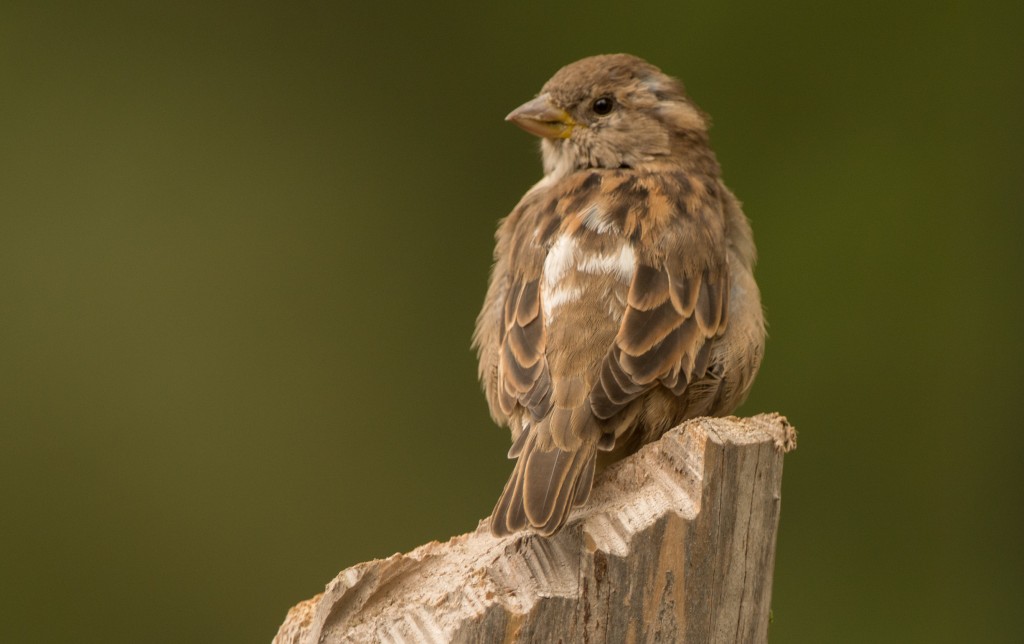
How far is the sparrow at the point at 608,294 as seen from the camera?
2238 mm

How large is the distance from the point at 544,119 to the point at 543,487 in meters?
1.17

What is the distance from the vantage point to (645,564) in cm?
186

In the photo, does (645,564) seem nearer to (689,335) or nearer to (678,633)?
(678,633)

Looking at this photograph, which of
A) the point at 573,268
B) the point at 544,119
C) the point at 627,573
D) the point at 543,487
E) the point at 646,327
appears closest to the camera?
the point at 627,573

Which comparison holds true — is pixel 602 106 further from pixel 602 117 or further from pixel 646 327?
pixel 646 327

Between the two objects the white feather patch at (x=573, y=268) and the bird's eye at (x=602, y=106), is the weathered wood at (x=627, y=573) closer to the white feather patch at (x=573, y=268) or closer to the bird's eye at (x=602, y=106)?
the white feather patch at (x=573, y=268)

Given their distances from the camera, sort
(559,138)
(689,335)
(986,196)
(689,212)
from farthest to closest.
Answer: (986,196) → (559,138) → (689,212) → (689,335)

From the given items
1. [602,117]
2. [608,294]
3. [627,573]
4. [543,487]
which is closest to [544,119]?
[602,117]

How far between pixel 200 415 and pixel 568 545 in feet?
8.88

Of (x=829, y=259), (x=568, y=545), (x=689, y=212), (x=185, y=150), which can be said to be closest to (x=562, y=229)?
(x=689, y=212)

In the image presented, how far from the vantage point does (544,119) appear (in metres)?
2.96

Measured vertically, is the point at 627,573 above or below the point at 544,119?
below

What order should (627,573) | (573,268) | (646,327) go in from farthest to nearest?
(573,268) < (646,327) < (627,573)

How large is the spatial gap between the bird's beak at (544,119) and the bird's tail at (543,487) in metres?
0.98
